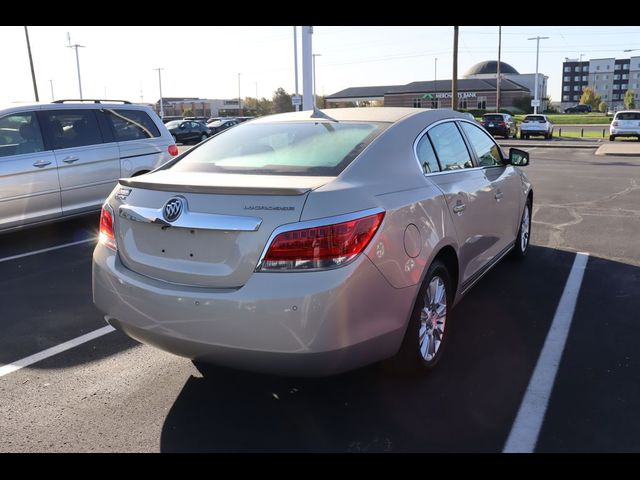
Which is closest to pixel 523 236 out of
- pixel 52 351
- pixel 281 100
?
pixel 52 351

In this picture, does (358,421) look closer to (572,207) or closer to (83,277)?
(83,277)

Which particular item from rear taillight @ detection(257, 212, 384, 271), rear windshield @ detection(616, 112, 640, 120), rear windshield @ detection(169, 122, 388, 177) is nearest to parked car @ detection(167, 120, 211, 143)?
rear windshield @ detection(616, 112, 640, 120)

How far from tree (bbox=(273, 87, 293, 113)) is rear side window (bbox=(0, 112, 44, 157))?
7830cm

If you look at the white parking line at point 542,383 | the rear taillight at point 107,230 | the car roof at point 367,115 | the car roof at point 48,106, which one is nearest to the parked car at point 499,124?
the car roof at point 48,106

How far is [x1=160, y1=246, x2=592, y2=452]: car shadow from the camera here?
291cm

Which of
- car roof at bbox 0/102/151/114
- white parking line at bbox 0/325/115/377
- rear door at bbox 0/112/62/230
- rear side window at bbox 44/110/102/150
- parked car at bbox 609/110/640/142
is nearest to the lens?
white parking line at bbox 0/325/115/377

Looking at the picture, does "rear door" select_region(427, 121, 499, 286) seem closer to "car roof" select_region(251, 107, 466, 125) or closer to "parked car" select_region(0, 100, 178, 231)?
"car roof" select_region(251, 107, 466, 125)

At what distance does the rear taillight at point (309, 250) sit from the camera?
2.70 metres

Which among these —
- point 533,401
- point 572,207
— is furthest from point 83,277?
point 572,207

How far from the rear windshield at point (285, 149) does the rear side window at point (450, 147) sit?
0.51 meters

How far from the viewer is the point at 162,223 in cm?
298

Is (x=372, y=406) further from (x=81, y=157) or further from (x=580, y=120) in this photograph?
(x=580, y=120)

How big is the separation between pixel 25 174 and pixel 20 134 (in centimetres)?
53
